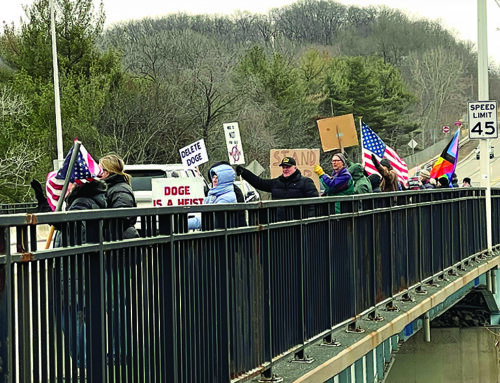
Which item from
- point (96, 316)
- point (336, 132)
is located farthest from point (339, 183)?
point (96, 316)

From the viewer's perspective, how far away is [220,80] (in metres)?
60.1

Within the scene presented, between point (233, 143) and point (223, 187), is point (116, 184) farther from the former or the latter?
point (233, 143)

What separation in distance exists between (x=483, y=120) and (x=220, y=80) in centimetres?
4079

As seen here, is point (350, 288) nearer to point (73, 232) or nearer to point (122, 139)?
point (73, 232)

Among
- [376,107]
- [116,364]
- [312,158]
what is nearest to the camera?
[116,364]

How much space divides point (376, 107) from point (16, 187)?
4806 centimetres

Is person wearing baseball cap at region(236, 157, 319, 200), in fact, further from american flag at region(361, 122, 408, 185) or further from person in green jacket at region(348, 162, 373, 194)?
american flag at region(361, 122, 408, 185)

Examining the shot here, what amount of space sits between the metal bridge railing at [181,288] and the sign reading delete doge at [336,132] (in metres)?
7.46

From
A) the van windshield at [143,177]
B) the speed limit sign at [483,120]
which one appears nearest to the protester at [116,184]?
the van windshield at [143,177]

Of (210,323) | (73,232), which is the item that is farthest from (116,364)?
(210,323)

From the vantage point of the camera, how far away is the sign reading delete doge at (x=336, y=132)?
1894 cm

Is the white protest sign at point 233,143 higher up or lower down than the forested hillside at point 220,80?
lower down

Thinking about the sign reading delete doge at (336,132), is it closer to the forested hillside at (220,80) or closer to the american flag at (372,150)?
the american flag at (372,150)

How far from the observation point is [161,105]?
47531 millimetres
